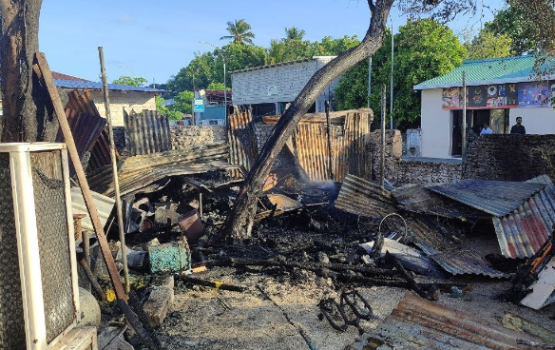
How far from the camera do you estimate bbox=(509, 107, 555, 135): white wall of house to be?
1736cm

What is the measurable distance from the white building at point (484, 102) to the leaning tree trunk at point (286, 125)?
423 inches

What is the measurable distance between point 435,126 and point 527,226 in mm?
14263

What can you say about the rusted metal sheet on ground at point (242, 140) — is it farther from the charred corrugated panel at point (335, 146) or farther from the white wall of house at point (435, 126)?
the white wall of house at point (435, 126)

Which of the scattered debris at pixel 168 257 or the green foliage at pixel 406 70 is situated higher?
the green foliage at pixel 406 70

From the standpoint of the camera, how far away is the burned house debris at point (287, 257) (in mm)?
3242

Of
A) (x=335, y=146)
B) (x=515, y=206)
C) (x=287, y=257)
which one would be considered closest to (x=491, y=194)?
(x=515, y=206)

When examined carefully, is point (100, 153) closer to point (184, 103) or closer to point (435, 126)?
point (435, 126)

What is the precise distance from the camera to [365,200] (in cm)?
863

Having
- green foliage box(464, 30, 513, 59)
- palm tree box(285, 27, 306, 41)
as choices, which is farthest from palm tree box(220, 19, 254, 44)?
green foliage box(464, 30, 513, 59)

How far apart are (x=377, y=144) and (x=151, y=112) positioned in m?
6.47

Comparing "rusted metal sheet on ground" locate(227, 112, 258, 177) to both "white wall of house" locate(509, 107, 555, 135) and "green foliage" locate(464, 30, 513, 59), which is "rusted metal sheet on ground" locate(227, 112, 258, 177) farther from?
"green foliage" locate(464, 30, 513, 59)

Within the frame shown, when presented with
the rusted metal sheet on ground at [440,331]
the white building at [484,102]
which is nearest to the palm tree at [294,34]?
the white building at [484,102]

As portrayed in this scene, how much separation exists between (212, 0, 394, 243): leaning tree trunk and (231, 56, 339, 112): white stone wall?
17.9 meters

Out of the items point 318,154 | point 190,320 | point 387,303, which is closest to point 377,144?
point 318,154
